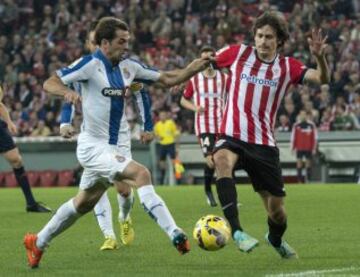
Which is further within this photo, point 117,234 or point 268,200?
point 117,234

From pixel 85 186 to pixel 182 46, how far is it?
2281 cm

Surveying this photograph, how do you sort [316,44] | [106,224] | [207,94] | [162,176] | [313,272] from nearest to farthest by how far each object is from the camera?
[313,272] < [316,44] < [106,224] < [207,94] < [162,176]

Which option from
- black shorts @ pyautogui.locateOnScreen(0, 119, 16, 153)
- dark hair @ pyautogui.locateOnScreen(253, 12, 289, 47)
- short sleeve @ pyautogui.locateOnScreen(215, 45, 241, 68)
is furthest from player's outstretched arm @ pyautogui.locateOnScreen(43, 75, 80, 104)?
black shorts @ pyautogui.locateOnScreen(0, 119, 16, 153)

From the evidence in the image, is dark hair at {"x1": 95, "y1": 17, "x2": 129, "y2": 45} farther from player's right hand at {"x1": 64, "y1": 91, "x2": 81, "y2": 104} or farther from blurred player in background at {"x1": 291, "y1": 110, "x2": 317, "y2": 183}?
blurred player in background at {"x1": 291, "y1": 110, "x2": 317, "y2": 183}

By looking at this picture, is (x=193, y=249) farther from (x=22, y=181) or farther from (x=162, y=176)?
(x=162, y=176)

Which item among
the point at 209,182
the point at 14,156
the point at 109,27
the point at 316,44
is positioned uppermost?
the point at 109,27

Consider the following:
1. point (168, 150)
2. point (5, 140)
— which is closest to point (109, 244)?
point (5, 140)

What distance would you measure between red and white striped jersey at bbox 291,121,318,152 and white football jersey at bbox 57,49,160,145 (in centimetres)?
1824

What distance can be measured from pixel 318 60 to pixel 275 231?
161cm

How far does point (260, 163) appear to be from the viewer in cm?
1034

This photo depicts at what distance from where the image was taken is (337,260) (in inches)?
411

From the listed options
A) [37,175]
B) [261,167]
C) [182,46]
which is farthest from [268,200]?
[182,46]

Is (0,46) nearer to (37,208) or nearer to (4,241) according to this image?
(37,208)

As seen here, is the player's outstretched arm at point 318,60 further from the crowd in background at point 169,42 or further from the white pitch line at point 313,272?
the crowd in background at point 169,42
